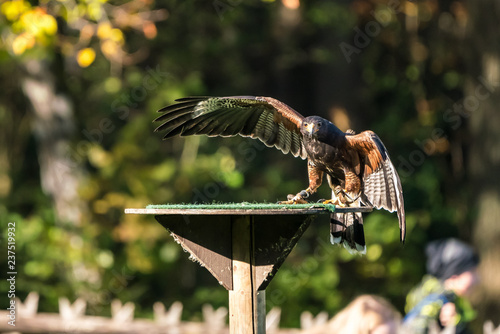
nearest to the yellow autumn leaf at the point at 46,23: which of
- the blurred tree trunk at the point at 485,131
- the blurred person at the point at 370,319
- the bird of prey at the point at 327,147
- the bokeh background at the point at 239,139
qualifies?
the bokeh background at the point at 239,139

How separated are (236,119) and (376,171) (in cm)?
84

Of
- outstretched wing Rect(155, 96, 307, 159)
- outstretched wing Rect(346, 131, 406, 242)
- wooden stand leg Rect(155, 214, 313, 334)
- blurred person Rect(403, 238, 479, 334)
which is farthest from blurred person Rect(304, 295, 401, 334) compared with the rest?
wooden stand leg Rect(155, 214, 313, 334)

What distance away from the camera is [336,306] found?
9359 mm

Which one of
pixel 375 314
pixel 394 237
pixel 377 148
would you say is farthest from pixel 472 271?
pixel 394 237

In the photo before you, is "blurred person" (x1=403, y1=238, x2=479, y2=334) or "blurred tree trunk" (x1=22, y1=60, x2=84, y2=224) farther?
"blurred tree trunk" (x1=22, y1=60, x2=84, y2=224)

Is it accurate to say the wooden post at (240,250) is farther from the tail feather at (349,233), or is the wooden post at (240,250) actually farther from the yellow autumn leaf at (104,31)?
the yellow autumn leaf at (104,31)

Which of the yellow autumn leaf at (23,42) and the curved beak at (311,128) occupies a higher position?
the yellow autumn leaf at (23,42)

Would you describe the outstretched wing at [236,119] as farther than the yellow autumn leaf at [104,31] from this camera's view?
No

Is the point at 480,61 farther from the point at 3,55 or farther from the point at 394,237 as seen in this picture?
the point at 3,55

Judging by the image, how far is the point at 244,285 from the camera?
3160 mm

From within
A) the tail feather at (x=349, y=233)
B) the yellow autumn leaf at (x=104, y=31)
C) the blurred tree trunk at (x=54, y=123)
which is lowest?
the tail feather at (x=349, y=233)

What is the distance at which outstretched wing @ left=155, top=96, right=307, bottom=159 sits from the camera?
12.2ft

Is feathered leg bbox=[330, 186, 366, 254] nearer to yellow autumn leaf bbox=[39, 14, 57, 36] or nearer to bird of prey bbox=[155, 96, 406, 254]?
bird of prey bbox=[155, 96, 406, 254]

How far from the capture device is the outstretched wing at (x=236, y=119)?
3721 millimetres
